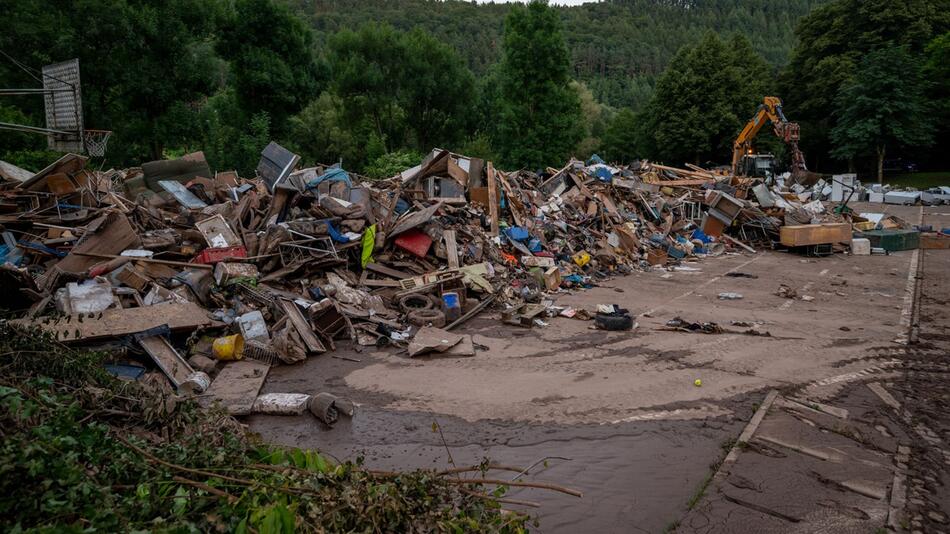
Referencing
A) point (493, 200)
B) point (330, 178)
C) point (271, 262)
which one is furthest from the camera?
point (493, 200)

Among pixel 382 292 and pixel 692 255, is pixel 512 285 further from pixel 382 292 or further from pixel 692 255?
pixel 692 255

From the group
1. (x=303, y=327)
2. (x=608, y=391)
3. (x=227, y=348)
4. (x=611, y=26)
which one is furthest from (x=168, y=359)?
(x=611, y=26)

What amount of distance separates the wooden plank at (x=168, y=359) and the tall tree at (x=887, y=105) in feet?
138

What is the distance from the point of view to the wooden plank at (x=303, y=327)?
27.9 ft

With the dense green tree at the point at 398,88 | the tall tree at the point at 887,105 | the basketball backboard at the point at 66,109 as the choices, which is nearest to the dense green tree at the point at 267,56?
the dense green tree at the point at 398,88

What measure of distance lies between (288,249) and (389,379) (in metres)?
3.98

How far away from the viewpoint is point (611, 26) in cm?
11194

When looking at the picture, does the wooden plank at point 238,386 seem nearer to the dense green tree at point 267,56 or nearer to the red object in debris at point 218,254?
the red object in debris at point 218,254

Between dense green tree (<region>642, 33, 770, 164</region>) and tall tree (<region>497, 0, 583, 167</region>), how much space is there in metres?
9.99

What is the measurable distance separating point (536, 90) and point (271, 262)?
27471 mm

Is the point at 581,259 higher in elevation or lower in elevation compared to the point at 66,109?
lower

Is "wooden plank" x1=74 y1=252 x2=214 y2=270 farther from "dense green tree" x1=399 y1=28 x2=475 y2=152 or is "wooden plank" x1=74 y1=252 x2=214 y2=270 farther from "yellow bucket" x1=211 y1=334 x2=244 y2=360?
"dense green tree" x1=399 y1=28 x2=475 y2=152

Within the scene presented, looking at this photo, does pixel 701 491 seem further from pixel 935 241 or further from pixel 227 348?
pixel 935 241

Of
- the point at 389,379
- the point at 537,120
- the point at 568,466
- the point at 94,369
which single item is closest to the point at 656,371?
→ the point at 568,466
